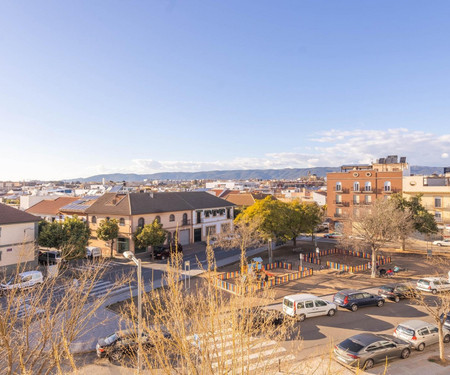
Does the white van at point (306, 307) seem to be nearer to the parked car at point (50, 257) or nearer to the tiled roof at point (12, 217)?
the parked car at point (50, 257)

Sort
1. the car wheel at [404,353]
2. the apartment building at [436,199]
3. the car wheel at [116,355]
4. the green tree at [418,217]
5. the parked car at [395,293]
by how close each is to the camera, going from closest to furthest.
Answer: the car wheel at [116,355]
the car wheel at [404,353]
the parked car at [395,293]
the green tree at [418,217]
the apartment building at [436,199]

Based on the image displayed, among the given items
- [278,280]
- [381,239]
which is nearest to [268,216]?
[278,280]

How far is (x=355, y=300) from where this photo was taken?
22969mm

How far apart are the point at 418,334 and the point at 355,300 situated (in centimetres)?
572

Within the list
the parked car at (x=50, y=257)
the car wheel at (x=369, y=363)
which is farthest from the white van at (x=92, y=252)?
the car wheel at (x=369, y=363)

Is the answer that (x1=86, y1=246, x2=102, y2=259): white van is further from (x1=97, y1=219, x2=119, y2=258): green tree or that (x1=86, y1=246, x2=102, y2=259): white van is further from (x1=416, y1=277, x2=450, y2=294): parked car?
(x1=416, y1=277, x2=450, y2=294): parked car

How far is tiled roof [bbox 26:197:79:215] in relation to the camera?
5162 centimetres

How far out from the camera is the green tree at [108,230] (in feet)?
123

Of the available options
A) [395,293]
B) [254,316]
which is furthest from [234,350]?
[395,293]

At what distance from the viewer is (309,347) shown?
17250mm

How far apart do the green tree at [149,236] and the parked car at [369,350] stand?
25.9m

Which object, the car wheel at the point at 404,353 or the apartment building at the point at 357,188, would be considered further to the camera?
the apartment building at the point at 357,188

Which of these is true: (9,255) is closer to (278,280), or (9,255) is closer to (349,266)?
(278,280)

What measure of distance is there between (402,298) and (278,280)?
10.1 meters
